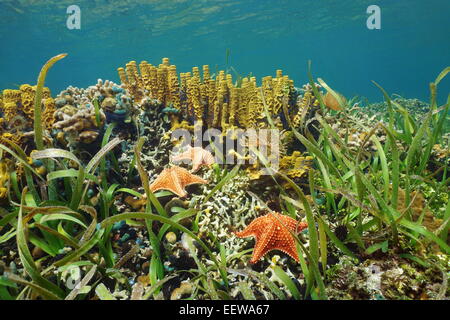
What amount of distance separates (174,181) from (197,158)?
20.0 inches

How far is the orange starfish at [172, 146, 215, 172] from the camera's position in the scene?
9.30 feet

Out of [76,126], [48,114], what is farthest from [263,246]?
[48,114]

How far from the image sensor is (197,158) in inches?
113

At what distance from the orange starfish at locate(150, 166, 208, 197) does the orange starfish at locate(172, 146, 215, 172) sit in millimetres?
228

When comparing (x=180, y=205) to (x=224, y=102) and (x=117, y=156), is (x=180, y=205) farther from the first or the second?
(x=224, y=102)

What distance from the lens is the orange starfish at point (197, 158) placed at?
2.83m

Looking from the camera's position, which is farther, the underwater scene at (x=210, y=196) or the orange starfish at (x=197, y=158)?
the orange starfish at (x=197, y=158)

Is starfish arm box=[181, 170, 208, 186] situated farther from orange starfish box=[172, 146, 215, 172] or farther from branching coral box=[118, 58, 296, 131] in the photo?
branching coral box=[118, 58, 296, 131]

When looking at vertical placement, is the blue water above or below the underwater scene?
above

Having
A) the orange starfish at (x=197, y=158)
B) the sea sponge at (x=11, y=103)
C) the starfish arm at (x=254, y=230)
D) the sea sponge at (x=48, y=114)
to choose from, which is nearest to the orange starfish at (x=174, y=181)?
the orange starfish at (x=197, y=158)

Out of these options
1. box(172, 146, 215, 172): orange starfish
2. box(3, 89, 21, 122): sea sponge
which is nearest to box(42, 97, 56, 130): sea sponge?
box(3, 89, 21, 122): sea sponge

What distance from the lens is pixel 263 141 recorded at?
120 inches

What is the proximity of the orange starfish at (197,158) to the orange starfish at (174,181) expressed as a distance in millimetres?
228

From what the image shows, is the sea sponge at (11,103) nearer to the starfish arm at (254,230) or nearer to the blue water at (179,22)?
the starfish arm at (254,230)
